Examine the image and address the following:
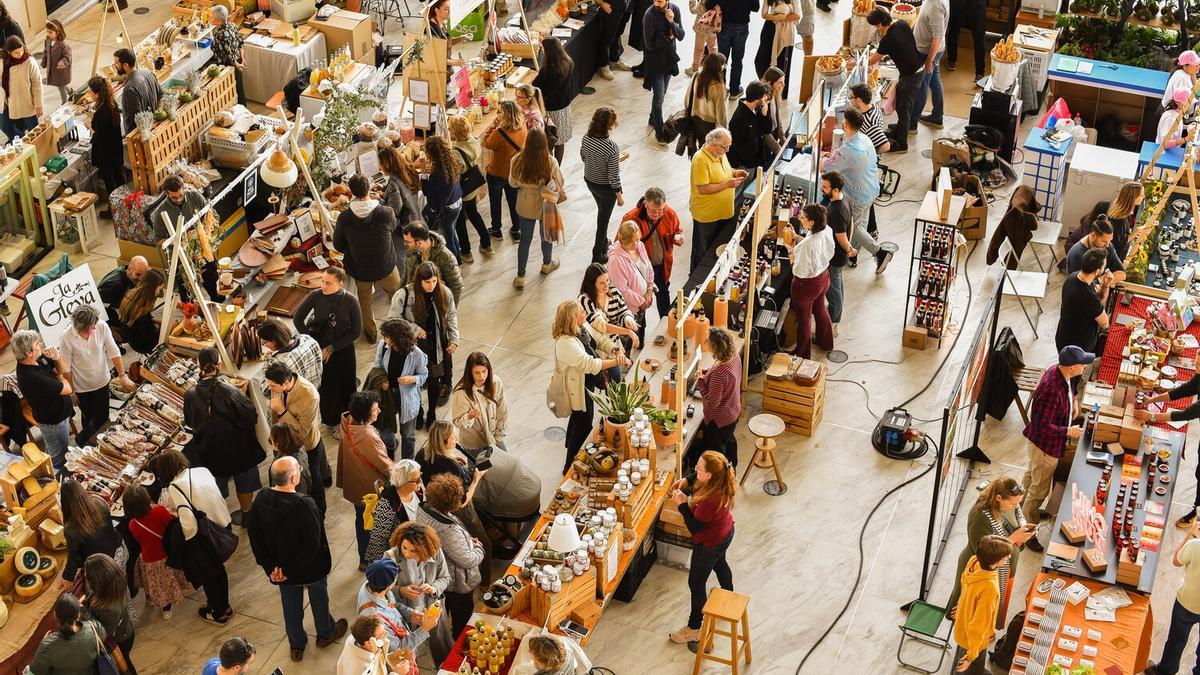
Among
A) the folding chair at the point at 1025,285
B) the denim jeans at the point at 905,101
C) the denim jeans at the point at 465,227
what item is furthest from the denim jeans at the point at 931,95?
the denim jeans at the point at 465,227

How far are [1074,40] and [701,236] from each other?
5.59 m

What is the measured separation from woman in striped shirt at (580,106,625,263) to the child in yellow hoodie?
5.01 m

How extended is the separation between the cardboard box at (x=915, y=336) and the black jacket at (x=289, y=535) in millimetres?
5499

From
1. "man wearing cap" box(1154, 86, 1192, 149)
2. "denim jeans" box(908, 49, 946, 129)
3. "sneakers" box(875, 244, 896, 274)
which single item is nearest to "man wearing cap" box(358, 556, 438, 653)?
"sneakers" box(875, 244, 896, 274)

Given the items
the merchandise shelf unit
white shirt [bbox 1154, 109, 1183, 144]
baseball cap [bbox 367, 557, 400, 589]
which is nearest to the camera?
baseball cap [bbox 367, 557, 400, 589]

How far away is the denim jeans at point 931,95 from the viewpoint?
14.9 metres

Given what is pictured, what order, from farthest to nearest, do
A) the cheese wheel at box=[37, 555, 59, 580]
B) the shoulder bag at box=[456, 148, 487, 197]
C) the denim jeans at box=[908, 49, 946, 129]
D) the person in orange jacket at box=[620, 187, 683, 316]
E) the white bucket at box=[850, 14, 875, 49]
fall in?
the white bucket at box=[850, 14, 875, 49] < the denim jeans at box=[908, 49, 946, 129] < the shoulder bag at box=[456, 148, 487, 197] < the person in orange jacket at box=[620, 187, 683, 316] < the cheese wheel at box=[37, 555, 59, 580]

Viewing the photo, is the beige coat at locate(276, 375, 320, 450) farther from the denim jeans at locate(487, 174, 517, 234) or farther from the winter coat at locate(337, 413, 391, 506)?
the denim jeans at locate(487, 174, 517, 234)

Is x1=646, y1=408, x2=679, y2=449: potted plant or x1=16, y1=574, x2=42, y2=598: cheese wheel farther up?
x1=646, y1=408, x2=679, y2=449: potted plant

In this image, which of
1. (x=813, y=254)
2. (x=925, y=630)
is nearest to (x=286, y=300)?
(x=813, y=254)

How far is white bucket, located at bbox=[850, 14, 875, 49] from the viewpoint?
15157 millimetres

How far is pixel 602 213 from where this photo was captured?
41.7ft

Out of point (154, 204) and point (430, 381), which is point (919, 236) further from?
point (154, 204)

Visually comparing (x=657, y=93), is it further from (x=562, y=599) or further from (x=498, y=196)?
(x=562, y=599)
